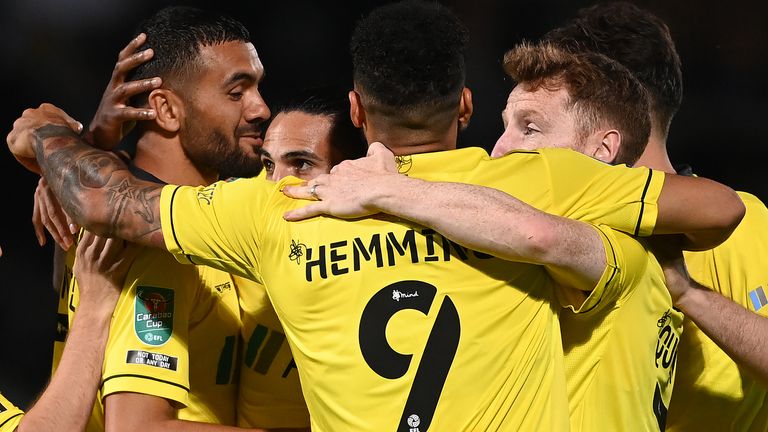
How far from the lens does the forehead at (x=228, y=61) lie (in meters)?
3.86

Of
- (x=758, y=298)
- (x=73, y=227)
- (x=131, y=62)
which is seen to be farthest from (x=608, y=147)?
(x=73, y=227)

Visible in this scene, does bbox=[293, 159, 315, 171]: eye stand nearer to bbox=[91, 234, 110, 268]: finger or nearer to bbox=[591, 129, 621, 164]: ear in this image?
bbox=[91, 234, 110, 268]: finger

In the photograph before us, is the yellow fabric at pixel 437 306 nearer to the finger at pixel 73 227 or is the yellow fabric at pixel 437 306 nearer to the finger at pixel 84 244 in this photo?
the finger at pixel 84 244

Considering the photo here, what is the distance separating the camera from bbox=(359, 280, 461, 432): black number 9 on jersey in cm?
277

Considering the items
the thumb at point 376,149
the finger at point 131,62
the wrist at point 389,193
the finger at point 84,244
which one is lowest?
the wrist at point 389,193

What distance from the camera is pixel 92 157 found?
320cm

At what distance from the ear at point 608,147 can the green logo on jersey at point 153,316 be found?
1478 millimetres

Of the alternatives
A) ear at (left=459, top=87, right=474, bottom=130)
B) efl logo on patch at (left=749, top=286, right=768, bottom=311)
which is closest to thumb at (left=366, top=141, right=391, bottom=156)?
ear at (left=459, top=87, right=474, bottom=130)

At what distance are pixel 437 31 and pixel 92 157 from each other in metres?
1.13

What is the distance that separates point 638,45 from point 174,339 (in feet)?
6.98

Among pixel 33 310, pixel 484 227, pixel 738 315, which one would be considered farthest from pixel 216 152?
pixel 33 310

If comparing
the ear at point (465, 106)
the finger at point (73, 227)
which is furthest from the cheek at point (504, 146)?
the finger at point (73, 227)

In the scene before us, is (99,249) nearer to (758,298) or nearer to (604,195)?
(604,195)

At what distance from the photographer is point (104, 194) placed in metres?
3.05
